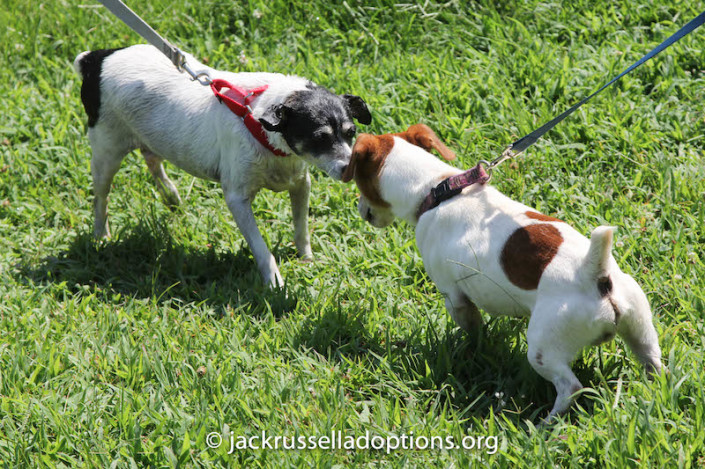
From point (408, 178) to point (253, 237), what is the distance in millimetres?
1234

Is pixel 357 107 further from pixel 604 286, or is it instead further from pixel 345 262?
pixel 604 286

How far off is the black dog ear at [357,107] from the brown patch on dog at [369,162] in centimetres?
78

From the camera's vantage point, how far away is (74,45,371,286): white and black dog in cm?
424

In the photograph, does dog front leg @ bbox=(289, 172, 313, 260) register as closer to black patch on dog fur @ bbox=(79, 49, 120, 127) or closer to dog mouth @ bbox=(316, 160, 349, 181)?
dog mouth @ bbox=(316, 160, 349, 181)

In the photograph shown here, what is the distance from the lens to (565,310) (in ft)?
9.52

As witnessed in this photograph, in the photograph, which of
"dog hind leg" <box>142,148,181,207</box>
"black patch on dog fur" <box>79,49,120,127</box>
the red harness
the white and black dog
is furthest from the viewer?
"dog hind leg" <box>142,148,181,207</box>

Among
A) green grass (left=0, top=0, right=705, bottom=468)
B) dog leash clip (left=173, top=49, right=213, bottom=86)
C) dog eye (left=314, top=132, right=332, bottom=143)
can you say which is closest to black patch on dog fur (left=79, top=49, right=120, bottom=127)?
dog leash clip (left=173, top=49, right=213, bottom=86)

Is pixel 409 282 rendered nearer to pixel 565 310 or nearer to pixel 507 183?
pixel 507 183

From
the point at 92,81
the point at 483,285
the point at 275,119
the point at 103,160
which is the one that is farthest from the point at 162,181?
the point at 483,285

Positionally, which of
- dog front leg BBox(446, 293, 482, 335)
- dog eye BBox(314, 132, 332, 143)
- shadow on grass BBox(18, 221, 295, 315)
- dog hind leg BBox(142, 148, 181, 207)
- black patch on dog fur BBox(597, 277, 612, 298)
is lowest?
shadow on grass BBox(18, 221, 295, 315)

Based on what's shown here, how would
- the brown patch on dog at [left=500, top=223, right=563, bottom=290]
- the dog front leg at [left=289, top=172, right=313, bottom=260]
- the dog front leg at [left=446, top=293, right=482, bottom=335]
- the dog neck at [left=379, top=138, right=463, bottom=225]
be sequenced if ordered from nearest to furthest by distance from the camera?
the brown patch on dog at [left=500, top=223, right=563, bottom=290], the dog front leg at [left=446, top=293, right=482, bottom=335], the dog neck at [left=379, top=138, right=463, bottom=225], the dog front leg at [left=289, top=172, right=313, bottom=260]

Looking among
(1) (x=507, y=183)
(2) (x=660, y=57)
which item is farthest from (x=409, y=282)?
(2) (x=660, y=57)

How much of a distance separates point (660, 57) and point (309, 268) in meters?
3.08

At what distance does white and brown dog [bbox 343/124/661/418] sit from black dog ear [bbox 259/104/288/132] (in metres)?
0.63
